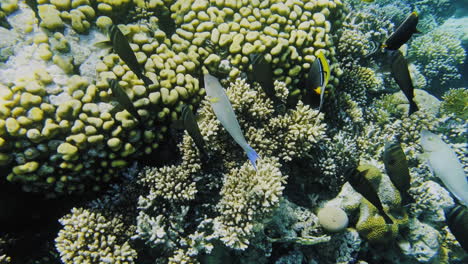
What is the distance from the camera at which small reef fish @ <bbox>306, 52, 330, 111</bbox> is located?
9.21 feet

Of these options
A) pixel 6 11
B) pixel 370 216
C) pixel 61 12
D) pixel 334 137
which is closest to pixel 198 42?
pixel 61 12

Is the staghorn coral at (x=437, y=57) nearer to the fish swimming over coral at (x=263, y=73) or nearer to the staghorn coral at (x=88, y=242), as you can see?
the fish swimming over coral at (x=263, y=73)

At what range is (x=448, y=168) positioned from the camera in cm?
323

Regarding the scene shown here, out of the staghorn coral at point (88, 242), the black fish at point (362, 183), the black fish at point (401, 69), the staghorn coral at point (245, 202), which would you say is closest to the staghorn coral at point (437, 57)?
the black fish at point (401, 69)

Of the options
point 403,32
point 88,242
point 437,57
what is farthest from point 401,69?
point 437,57

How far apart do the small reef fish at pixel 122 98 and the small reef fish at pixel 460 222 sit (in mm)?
4130

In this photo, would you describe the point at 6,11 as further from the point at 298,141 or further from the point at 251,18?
the point at 298,141

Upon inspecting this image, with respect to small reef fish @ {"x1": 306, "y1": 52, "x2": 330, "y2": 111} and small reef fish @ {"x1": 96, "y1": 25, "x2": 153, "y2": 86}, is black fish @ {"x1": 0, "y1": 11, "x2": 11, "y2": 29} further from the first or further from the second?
small reef fish @ {"x1": 306, "y1": 52, "x2": 330, "y2": 111}

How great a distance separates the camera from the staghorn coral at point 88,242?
2.74 meters

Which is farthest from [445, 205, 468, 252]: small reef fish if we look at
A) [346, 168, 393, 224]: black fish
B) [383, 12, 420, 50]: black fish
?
[383, 12, 420, 50]: black fish

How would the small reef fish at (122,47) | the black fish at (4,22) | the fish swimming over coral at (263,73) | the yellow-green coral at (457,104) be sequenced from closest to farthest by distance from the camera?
1. the small reef fish at (122,47)
2. the black fish at (4,22)
3. the fish swimming over coral at (263,73)
4. the yellow-green coral at (457,104)

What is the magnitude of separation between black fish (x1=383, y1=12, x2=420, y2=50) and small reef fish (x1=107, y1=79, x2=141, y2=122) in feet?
10.6

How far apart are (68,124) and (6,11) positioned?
157 cm

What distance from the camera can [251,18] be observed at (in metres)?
3.54
